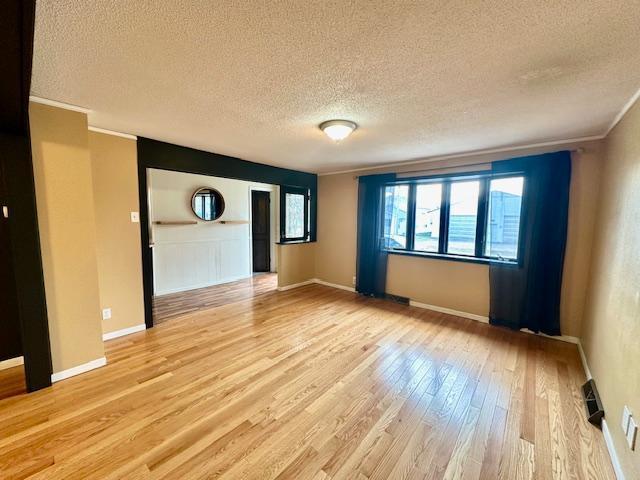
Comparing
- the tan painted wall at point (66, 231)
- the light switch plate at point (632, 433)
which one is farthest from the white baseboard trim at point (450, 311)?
the tan painted wall at point (66, 231)

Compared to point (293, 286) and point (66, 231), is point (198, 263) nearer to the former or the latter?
point (293, 286)

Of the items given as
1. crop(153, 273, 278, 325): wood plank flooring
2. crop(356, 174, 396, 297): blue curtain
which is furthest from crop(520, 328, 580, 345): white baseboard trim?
crop(153, 273, 278, 325): wood plank flooring

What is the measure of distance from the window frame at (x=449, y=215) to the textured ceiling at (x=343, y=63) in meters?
0.87

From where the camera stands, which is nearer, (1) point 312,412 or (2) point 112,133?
(1) point 312,412

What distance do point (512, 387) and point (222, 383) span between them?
2463mm

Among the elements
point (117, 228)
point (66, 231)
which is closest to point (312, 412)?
point (66, 231)

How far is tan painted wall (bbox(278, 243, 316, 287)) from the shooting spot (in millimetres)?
4965

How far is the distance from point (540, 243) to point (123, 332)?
4973 millimetres

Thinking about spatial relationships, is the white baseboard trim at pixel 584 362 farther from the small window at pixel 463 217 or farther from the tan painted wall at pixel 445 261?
the small window at pixel 463 217

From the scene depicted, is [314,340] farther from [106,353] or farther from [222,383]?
[106,353]

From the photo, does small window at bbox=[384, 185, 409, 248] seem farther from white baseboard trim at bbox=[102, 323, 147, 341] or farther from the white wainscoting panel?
white baseboard trim at bbox=[102, 323, 147, 341]

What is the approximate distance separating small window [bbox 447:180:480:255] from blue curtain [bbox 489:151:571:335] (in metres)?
0.46

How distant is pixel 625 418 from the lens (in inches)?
55.4

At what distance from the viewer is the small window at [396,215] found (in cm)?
427
